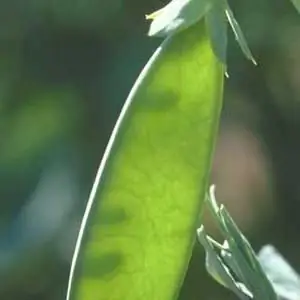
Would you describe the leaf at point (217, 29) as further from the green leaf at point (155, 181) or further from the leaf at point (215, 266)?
the leaf at point (215, 266)

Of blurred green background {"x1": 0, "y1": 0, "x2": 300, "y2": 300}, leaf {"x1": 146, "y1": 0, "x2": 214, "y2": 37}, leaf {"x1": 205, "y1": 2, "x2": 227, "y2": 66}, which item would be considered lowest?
blurred green background {"x1": 0, "y1": 0, "x2": 300, "y2": 300}

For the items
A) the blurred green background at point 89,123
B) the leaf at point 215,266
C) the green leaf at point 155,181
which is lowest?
the blurred green background at point 89,123

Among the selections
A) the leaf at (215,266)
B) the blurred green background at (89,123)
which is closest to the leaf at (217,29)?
the leaf at (215,266)

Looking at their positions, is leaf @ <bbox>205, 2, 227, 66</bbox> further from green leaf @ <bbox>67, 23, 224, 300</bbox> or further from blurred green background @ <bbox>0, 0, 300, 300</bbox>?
blurred green background @ <bbox>0, 0, 300, 300</bbox>

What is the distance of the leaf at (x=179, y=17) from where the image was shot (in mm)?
548

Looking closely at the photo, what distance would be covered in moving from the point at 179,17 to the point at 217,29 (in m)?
0.02

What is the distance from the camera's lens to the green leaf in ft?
1.87

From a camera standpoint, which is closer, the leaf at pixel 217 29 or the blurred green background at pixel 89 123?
the leaf at pixel 217 29

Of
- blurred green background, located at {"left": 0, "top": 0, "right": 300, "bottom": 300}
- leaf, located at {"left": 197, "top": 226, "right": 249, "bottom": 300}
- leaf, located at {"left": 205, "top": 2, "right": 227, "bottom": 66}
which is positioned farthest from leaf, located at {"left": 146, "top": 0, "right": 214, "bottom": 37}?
blurred green background, located at {"left": 0, "top": 0, "right": 300, "bottom": 300}

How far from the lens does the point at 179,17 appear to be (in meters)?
0.55

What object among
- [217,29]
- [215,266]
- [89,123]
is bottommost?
[89,123]

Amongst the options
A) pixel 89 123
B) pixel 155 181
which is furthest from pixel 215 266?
pixel 89 123

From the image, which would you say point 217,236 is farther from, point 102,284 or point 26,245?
point 102,284

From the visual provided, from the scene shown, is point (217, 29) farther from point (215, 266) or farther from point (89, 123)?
point (89, 123)
